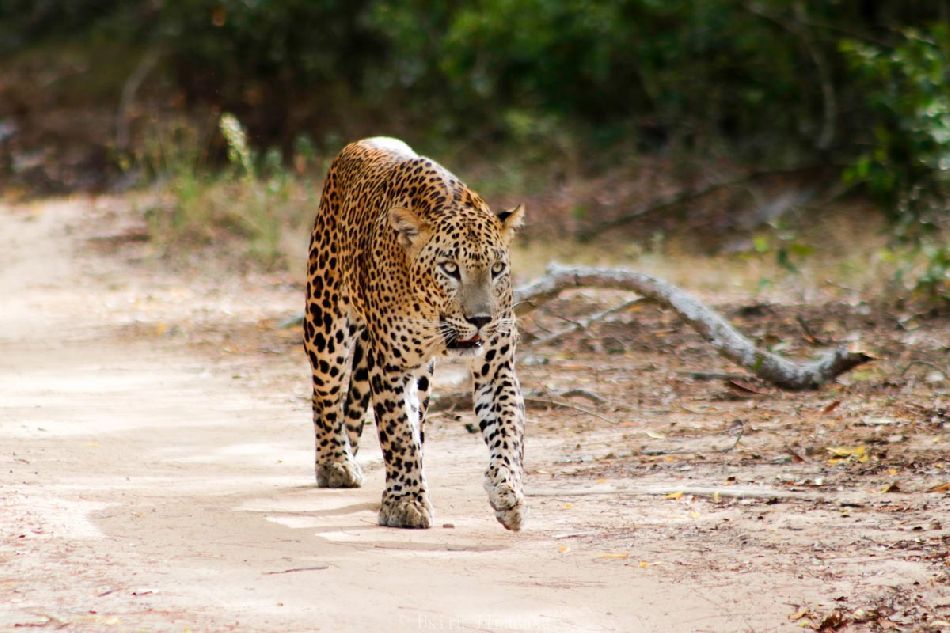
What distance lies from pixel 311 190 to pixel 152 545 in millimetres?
11367

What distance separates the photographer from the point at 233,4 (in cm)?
2166

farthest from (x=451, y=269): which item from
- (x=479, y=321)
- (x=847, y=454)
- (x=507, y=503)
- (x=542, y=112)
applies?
(x=542, y=112)

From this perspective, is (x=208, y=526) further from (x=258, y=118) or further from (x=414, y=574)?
(x=258, y=118)

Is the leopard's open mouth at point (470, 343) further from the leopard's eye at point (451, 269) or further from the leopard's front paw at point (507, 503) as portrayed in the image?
the leopard's front paw at point (507, 503)

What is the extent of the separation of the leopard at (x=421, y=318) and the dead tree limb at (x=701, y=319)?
190 cm

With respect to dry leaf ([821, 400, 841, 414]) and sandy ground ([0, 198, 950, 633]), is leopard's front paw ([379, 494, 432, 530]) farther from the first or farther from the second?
dry leaf ([821, 400, 841, 414])

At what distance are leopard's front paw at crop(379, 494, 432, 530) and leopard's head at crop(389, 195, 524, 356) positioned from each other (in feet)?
2.10

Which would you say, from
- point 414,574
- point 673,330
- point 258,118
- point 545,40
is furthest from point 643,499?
point 258,118

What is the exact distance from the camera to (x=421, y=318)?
6.24 m

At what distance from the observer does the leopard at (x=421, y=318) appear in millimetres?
6020

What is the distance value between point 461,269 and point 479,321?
24 centimetres

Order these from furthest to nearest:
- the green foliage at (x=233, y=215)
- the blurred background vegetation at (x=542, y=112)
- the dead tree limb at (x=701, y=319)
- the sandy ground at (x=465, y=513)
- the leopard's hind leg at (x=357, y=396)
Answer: the green foliage at (x=233, y=215)
the blurred background vegetation at (x=542, y=112)
the dead tree limb at (x=701, y=319)
the leopard's hind leg at (x=357, y=396)
the sandy ground at (x=465, y=513)

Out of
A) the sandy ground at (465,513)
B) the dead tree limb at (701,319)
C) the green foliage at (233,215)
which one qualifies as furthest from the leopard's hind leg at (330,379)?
the green foliage at (233,215)

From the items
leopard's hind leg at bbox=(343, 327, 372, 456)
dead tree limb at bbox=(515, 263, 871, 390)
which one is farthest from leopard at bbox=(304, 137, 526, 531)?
dead tree limb at bbox=(515, 263, 871, 390)
